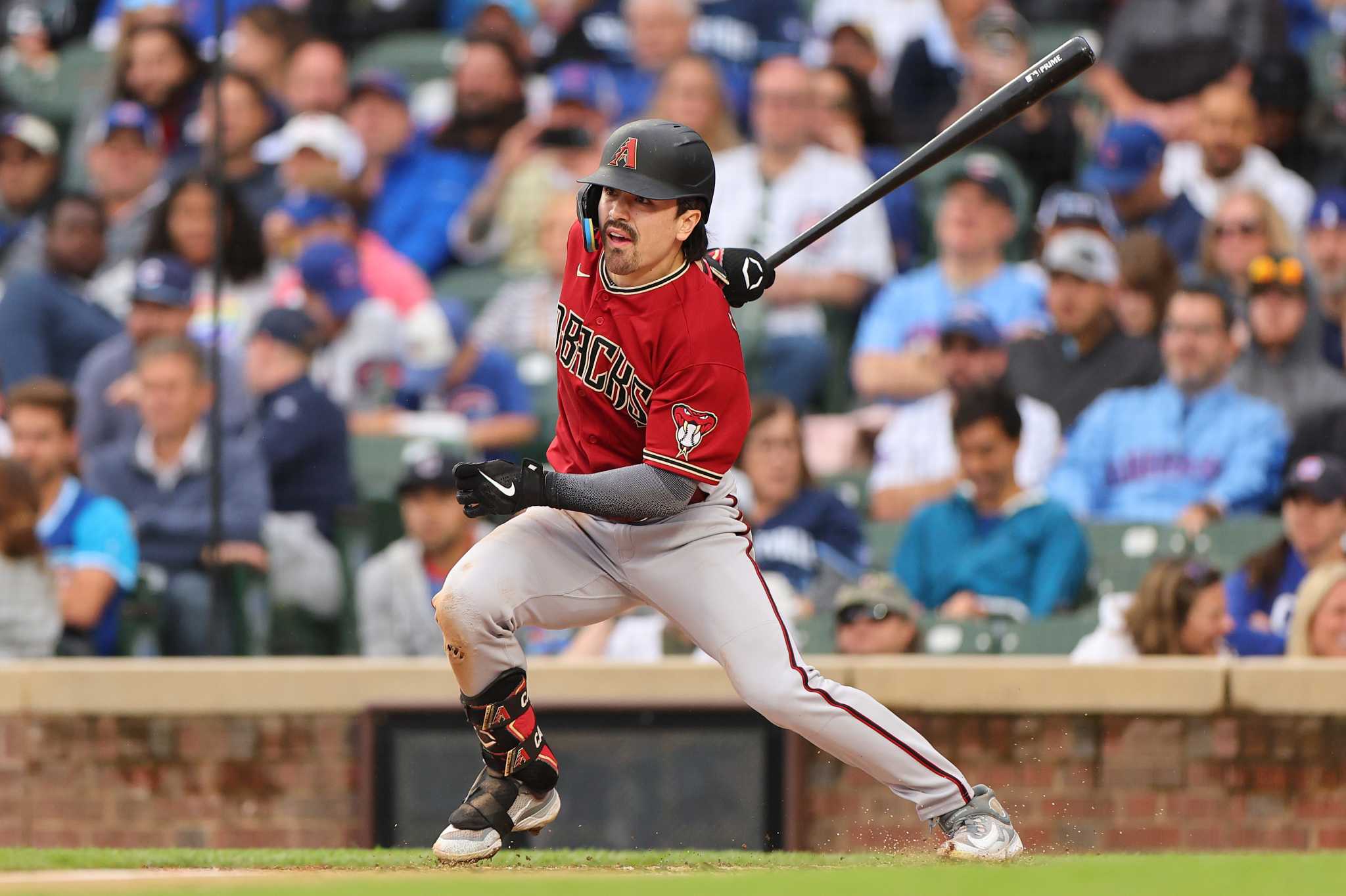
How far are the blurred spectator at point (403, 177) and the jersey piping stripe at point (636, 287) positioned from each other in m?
4.19

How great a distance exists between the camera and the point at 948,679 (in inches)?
227

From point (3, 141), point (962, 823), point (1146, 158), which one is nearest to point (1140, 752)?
point (962, 823)

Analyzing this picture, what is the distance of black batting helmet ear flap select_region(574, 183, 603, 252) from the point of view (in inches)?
155

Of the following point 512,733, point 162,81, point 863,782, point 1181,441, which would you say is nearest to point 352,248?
point 162,81

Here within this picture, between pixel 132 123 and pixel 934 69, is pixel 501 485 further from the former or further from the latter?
pixel 132 123

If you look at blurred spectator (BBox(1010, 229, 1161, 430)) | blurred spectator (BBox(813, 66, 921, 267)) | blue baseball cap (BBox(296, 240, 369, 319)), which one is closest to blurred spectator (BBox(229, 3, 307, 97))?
blue baseball cap (BBox(296, 240, 369, 319))

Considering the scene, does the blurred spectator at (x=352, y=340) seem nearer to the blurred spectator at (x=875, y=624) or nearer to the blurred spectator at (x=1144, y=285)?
the blurred spectator at (x=875, y=624)

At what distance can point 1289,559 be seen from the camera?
6230 millimetres

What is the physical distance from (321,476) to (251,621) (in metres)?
0.74

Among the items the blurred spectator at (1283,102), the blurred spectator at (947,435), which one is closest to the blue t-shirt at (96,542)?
the blurred spectator at (947,435)

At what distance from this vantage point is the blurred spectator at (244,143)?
8.05 m

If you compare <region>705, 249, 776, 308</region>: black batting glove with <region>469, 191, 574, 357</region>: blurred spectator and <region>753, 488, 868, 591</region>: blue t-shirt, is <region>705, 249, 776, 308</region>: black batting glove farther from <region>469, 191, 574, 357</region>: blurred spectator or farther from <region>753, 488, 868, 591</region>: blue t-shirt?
<region>469, 191, 574, 357</region>: blurred spectator

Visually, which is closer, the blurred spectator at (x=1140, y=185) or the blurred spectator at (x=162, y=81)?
the blurred spectator at (x=1140, y=185)

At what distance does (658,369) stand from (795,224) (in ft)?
12.7
